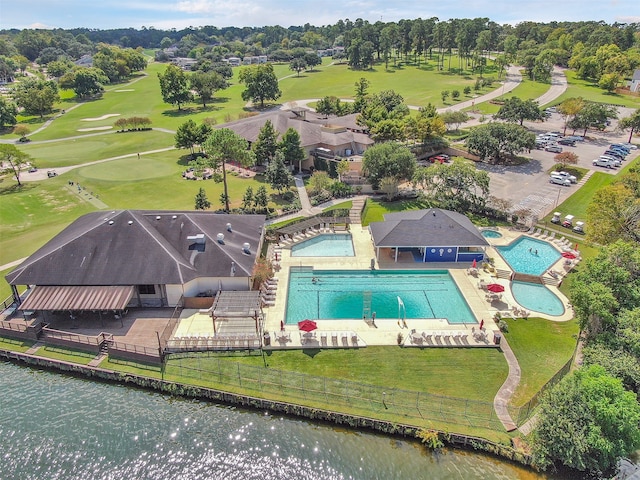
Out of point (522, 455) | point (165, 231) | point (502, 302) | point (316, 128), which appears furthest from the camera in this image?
point (316, 128)

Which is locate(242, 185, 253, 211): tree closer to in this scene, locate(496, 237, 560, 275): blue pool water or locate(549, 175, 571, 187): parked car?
locate(496, 237, 560, 275): blue pool water

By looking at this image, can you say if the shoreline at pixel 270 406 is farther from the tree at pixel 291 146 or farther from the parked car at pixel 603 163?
the parked car at pixel 603 163

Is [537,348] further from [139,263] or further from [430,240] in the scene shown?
[139,263]

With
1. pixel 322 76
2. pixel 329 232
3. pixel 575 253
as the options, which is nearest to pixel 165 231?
pixel 329 232

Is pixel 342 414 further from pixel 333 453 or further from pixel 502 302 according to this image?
pixel 502 302

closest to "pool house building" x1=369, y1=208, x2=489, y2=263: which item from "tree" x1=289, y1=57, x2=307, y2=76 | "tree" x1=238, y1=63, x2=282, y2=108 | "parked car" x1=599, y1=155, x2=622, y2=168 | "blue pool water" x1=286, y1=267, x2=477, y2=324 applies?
"blue pool water" x1=286, y1=267, x2=477, y2=324

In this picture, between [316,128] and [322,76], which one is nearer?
[316,128]
